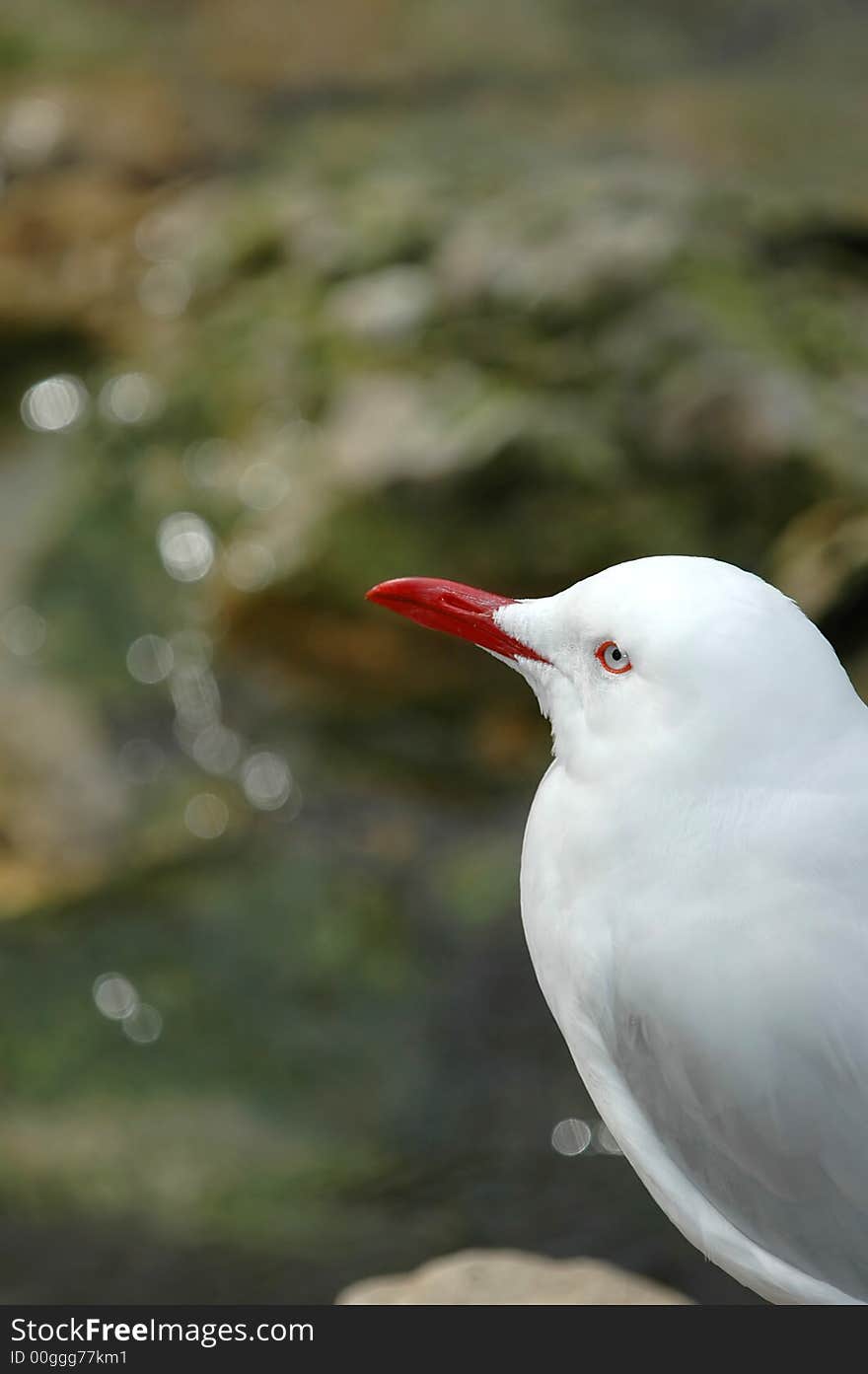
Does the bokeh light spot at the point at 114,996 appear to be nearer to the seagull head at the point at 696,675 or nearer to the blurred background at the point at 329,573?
the blurred background at the point at 329,573

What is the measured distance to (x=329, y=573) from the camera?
16.9 ft

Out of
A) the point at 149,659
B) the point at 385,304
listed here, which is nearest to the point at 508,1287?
the point at 149,659

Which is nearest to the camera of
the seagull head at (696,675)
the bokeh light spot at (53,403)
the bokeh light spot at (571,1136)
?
the seagull head at (696,675)

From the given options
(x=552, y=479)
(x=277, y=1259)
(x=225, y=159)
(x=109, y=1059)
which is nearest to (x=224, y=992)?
(x=109, y=1059)

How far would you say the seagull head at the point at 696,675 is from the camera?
6.06 feet

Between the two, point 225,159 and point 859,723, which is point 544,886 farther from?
point 225,159

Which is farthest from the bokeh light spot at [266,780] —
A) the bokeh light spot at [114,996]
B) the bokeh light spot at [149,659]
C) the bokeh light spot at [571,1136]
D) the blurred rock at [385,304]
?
the blurred rock at [385,304]

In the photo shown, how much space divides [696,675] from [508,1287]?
4.51 feet

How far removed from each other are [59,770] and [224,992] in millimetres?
1022

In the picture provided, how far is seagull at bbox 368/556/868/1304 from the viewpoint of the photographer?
1854 mm

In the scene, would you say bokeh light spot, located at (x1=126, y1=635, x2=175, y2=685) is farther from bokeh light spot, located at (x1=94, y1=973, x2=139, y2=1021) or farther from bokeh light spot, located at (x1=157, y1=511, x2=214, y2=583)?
→ bokeh light spot, located at (x1=94, y1=973, x2=139, y2=1021)

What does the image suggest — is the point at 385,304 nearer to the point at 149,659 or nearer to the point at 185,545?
the point at 185,545

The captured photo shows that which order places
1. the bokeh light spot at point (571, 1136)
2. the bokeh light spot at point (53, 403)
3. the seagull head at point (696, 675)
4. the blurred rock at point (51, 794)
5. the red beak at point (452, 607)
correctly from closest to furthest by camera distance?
the seagull head at point (696, 675) < the red beak at point (452, 607) < the bokeh light spot at point (571, 1136) < the blurred rock at point (51, 794) < the bokeh light spot at point (53, 403)

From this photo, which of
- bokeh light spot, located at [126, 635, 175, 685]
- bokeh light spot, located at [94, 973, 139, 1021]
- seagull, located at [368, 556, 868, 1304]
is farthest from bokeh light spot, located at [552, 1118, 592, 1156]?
bokeh light spot, located at [126, 635, 175, 685]
